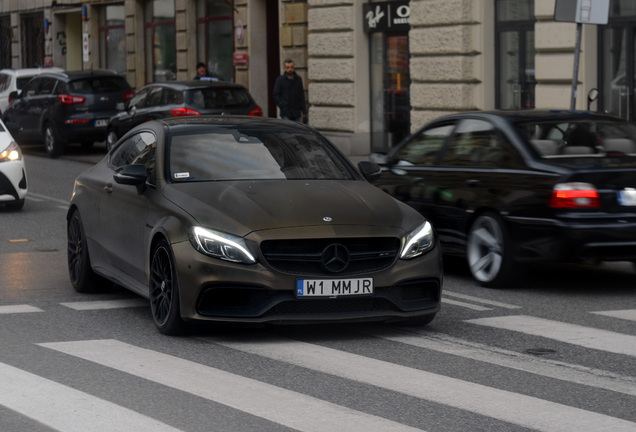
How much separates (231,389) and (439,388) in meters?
1.06

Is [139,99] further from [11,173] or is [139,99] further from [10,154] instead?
[11,173]

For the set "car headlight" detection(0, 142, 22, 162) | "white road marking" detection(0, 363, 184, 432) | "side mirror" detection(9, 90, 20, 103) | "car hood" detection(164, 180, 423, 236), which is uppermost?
"side mirror" detection(9, 90, 20, 103)

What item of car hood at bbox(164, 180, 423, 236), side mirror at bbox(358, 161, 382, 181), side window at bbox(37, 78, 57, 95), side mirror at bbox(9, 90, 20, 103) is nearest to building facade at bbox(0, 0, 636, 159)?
side window at bbox(37, 78, 57, 95)

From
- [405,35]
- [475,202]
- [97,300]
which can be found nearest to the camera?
[97,300]

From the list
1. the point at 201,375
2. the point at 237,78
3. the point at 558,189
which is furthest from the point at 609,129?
the point at 237,78

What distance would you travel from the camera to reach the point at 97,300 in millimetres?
9789

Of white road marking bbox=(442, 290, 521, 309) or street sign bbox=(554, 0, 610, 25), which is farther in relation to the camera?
street sign bbox=(554, 0, 610, 25)

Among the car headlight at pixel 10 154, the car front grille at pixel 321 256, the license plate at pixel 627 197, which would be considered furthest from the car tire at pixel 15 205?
the car front grille at pixel 321 256

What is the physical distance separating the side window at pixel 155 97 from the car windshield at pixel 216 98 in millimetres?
1014

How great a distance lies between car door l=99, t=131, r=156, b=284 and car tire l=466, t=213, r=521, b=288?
2867mm

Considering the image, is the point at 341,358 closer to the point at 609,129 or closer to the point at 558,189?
the point at 558,189

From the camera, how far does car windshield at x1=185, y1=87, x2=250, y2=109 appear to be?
77.3 ft

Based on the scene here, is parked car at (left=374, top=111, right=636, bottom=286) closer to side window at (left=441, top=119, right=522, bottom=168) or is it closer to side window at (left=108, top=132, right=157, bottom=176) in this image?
side window at (left=441, top=119, right=522, bottom=168)

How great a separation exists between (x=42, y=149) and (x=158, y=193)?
75.7ft
